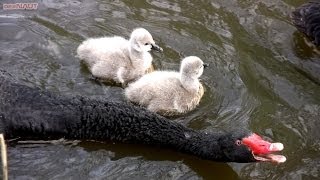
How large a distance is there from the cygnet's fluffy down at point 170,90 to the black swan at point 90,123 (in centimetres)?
30

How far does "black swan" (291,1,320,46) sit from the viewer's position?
17.8 ft

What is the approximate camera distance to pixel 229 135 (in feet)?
12.9

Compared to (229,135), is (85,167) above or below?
below

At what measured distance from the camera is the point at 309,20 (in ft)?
17.8

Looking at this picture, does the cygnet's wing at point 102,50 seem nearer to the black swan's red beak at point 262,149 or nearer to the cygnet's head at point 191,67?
the cygnet's head at point 191,67

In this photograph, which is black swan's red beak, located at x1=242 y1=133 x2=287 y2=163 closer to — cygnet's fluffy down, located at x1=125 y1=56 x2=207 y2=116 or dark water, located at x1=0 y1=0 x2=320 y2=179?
dark water, located at x1=0 y1=0 x2=320 y2=179

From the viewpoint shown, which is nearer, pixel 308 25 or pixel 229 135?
pixel 229 135

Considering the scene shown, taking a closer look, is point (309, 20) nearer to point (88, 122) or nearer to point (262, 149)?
point (262, 149)

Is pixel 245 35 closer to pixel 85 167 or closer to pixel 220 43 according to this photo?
pixel 220 43

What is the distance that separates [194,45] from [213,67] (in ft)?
1.06

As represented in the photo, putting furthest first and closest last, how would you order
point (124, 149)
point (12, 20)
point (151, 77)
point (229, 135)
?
point (12, 20) < point (151, 77) < point (124, 149) < point (229, 135)

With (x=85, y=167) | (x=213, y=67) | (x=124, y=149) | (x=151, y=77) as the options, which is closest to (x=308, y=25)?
(x=213, y=67)

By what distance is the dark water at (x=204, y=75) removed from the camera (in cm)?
409

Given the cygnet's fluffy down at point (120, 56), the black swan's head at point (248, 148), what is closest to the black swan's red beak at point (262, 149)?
the black swan's head at point (248, 148)
